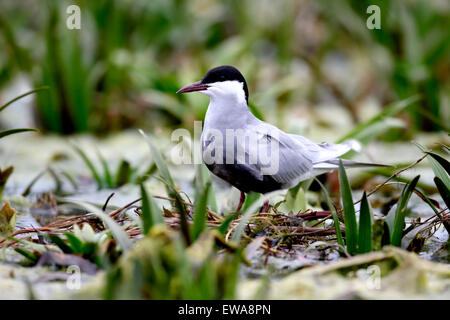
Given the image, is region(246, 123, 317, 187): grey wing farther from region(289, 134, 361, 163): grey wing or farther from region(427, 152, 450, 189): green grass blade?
region(427, 152, 450, 189): green grass blade

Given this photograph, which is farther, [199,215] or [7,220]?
[7,220]

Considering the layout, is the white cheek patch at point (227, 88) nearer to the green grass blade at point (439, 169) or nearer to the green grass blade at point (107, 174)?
the green grass blade at point (439, 169)

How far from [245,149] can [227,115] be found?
8.5 inches

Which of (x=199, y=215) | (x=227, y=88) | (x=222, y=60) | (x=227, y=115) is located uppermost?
(x=222, y=60)

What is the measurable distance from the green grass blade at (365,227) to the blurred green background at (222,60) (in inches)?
57.8

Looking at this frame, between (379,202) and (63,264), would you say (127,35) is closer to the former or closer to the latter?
(379,202)

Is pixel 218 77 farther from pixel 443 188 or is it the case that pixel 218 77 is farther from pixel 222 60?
pixel 222 60

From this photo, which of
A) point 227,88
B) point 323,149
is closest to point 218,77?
point 227,88

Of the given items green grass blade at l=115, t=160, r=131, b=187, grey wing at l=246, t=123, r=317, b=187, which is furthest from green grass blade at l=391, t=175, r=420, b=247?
green grass blade at l=115, t=160, r=131, b=187

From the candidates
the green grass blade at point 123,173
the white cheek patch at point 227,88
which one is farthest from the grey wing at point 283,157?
the green grass blade at point 123,173

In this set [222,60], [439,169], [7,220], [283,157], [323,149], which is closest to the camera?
[439,169]

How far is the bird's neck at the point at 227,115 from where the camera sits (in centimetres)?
299

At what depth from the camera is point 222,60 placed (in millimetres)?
6094

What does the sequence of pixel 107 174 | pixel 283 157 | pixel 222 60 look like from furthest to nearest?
pixel 222 60 → pixel 107 174 → pixel 283 157
